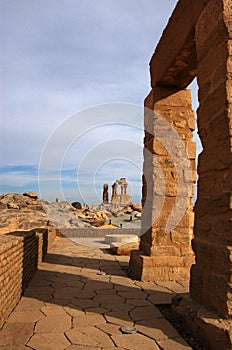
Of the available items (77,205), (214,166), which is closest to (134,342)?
(214,166)

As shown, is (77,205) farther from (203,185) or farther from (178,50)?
(203,185)

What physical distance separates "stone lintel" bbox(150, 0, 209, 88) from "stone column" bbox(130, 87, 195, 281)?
31cm

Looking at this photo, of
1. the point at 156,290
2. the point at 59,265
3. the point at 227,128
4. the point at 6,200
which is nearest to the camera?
the point at 227,128

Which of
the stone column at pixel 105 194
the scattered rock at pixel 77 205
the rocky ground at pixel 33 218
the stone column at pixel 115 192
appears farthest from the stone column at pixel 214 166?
the stone column at pixel 115 192

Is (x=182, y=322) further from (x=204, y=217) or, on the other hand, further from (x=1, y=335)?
(x=1, y=335)

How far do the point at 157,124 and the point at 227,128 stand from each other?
2.88 metres

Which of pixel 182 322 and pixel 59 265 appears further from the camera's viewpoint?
pixel 59 265

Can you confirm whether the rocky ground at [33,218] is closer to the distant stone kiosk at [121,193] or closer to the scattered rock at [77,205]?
the scattered rock at [77,205]

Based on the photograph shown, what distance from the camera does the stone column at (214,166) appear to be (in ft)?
9.21

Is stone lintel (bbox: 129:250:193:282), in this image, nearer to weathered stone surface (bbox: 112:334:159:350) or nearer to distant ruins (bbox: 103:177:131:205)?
weathered stone surface (bbox: 112:334:159:350)

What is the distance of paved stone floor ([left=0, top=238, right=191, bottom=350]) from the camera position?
2.88 metres

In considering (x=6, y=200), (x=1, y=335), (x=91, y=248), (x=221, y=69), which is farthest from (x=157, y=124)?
(x=6, y=200)

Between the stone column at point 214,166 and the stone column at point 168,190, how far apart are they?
2.00 m

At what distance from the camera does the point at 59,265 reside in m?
6.70
